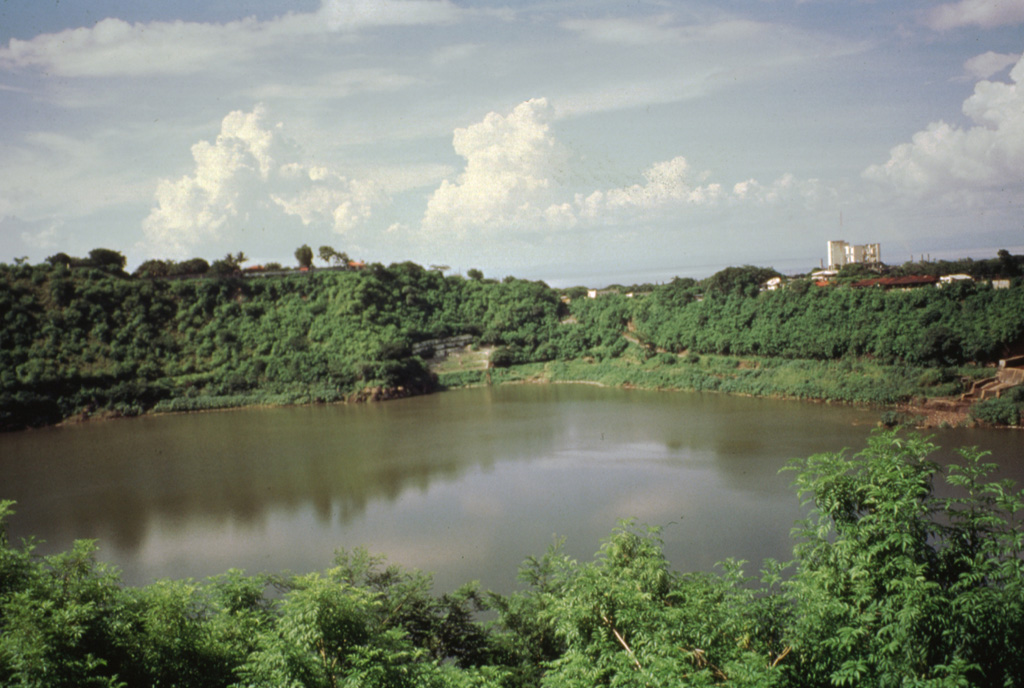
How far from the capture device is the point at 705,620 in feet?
18.3

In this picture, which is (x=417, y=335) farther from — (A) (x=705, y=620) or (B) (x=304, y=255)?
(A) (x=705, y=620)

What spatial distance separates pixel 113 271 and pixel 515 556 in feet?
115

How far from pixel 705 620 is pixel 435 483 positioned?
39.1 feet

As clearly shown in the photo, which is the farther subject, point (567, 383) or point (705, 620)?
point (567, 383)

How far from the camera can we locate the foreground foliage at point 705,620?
452 cm

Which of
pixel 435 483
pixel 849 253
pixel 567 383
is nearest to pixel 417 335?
pixel 567 383

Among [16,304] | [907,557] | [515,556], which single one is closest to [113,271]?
[16,304]

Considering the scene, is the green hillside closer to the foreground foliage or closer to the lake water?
the lake water

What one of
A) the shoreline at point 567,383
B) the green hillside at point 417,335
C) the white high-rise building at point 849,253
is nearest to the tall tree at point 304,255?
the green hillside at point 417,335

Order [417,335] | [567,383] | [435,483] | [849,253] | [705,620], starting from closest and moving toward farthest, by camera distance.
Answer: [705,620] → [435,483] → [567,383] → [417,335] → [849,253]

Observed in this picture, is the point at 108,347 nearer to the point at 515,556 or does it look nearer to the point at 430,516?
the point at 430,516

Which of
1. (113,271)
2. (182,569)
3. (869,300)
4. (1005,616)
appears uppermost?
(113,271)

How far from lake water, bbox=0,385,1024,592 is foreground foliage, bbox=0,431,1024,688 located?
186 inches

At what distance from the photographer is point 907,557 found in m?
4.95
